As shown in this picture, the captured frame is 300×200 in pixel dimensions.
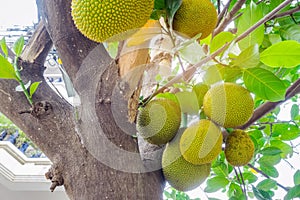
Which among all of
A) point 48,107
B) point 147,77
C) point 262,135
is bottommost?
point 262,135

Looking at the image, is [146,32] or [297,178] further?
[297,178]

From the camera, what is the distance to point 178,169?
505 millimetres

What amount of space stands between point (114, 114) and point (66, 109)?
0.29 ft

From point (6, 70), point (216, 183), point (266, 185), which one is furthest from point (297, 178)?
point (6, 70)

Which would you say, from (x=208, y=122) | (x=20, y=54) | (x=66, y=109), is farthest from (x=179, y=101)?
(x=20, y=54)

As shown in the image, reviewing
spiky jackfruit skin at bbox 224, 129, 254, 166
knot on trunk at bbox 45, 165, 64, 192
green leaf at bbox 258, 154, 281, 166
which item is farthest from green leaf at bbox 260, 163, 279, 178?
knot on trunk at bbox 45, 165, 64, 192

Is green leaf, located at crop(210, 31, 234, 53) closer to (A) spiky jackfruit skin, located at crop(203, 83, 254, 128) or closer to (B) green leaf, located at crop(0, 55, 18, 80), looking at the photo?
(A) spiky jackfruit skin, located at crop(203, 83, 254, 128)

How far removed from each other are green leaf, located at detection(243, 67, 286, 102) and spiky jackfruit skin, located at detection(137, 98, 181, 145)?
12 centimetres

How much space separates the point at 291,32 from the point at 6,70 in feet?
1.68

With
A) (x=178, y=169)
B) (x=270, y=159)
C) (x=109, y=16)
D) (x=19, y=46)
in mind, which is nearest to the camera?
(x=109, y=16)

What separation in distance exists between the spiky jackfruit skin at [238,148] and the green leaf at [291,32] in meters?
0.22

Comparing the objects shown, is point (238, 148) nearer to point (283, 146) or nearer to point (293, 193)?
point (293, 193)

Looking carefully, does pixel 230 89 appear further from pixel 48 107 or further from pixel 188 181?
pixel 48 107

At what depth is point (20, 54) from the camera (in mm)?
615
